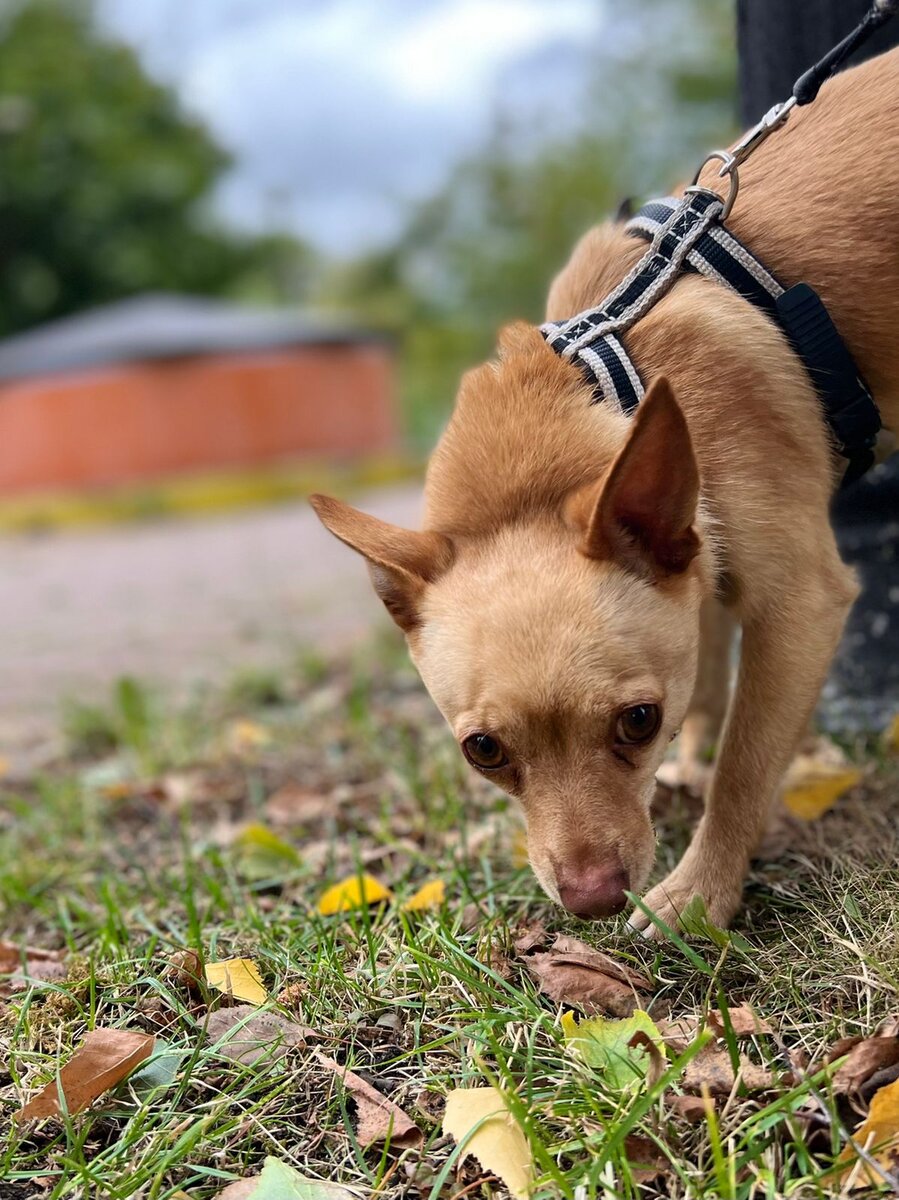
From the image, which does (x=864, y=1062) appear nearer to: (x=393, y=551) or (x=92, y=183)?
(x=393, y=551)

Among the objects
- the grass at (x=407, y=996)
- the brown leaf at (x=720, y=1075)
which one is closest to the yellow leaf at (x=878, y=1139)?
the grass at (x=407, y=996)

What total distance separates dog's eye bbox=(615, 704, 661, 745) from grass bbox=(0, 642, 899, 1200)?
1.26 ft

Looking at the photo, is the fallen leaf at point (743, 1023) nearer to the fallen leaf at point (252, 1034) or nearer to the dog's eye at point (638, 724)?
the dog's eye at point (638, 724)

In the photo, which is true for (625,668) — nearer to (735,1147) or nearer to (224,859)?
(735,1147)

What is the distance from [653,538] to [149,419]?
56.4 ft

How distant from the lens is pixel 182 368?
18281mm

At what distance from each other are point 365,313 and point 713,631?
40037 millimetres

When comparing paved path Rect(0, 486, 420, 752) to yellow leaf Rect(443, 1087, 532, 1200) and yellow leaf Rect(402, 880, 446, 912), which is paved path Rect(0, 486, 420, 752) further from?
yellow leaf Rect(443, 1087, 532, 1200)

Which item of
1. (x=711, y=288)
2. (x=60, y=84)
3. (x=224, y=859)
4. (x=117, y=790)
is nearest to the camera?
(x=711, y=288)

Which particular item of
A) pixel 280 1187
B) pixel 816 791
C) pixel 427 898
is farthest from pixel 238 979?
pixel 816 791

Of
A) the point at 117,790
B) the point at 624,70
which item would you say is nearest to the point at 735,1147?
the point at 117,790

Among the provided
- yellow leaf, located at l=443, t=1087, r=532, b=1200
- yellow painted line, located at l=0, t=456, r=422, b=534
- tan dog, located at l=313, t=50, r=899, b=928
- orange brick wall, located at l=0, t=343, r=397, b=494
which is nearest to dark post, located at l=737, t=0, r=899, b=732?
tan dog, located at l=313, t=50, r=899, b=928

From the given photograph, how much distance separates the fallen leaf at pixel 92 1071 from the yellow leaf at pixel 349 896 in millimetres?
606

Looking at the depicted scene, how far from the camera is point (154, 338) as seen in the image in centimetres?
1839
